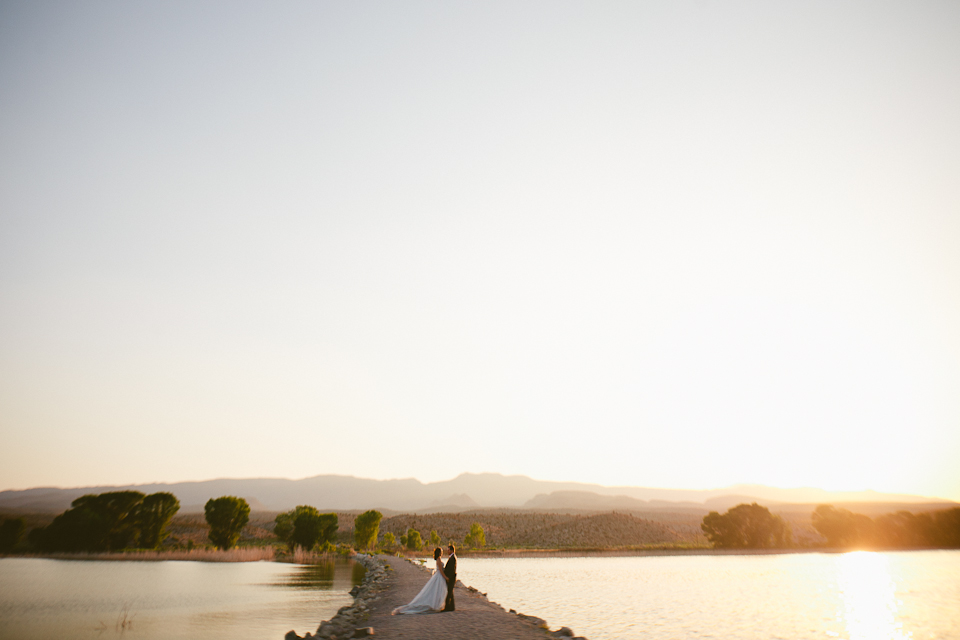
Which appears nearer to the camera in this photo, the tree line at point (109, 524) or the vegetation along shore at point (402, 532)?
the tree line at point (109, 524)

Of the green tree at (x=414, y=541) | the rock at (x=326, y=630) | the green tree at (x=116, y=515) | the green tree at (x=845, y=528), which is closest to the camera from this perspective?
the rock at (x=326, y=630)

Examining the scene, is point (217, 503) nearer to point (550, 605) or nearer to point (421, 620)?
point (550, 605)

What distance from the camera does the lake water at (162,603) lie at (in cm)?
1992

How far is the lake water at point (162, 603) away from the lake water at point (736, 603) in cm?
1124

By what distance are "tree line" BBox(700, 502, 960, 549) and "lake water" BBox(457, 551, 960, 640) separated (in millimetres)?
47026

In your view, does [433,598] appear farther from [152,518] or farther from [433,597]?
[152,518]

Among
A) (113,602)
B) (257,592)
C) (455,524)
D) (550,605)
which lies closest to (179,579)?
(257,592)

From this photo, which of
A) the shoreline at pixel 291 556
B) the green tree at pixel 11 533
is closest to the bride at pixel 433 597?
the shoreline at pixel 291 556

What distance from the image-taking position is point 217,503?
7050 centimetres

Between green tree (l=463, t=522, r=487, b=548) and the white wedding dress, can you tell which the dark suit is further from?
green tree (l=463, t=522, r=487, b=548)

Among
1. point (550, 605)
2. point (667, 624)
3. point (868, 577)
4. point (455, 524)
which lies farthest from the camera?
point (455, 524)

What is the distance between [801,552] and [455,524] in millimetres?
68195

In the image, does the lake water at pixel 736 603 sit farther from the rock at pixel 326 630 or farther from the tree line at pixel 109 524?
the tree line at pixel 109 524

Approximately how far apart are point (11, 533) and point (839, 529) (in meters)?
134
